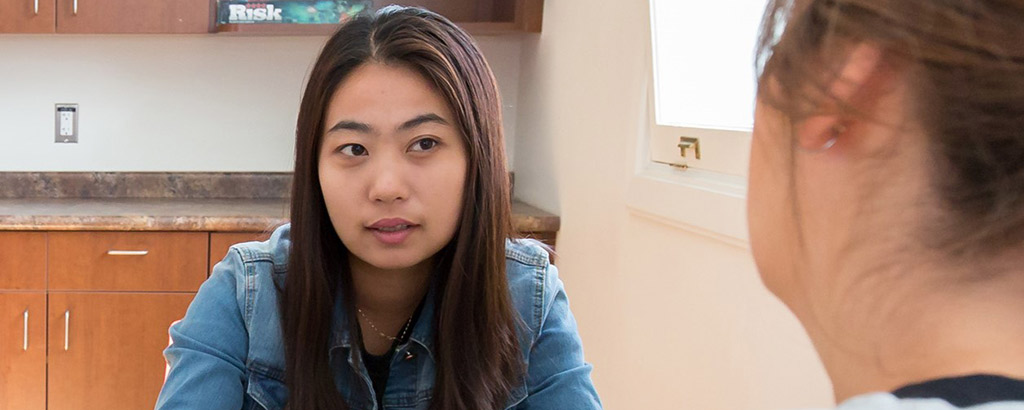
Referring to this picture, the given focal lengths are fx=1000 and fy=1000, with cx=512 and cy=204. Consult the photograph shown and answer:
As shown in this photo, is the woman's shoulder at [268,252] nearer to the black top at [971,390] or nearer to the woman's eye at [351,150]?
the woman's eye at [351,150]

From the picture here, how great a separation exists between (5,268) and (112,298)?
0.28 meters

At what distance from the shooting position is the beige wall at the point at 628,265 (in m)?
1.60

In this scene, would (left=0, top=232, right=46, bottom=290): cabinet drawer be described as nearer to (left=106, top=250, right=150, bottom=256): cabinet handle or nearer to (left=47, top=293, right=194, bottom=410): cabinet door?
(left=47, top=293, right=194, bottom=410): cabinet door

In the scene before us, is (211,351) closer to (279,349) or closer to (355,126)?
(279,349)

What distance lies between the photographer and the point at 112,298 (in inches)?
105

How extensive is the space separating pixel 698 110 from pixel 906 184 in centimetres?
171

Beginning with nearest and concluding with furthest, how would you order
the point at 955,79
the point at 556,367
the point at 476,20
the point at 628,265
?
the point at 955,79 < the point at 556,367 < the point at 628,265 < the point at 476,20

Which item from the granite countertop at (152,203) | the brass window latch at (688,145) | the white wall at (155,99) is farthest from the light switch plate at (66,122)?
the brass window latch at (688,145)

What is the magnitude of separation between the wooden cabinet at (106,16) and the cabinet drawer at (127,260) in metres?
0.64

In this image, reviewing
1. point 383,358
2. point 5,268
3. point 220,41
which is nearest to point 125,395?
point 5,268

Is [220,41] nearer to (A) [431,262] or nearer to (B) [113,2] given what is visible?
(B) [113,2]


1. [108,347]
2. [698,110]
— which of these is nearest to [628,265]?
[698,110]

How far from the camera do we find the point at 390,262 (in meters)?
1.16

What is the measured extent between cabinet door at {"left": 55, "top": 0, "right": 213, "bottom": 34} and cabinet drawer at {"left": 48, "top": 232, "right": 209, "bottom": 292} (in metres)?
0.63
